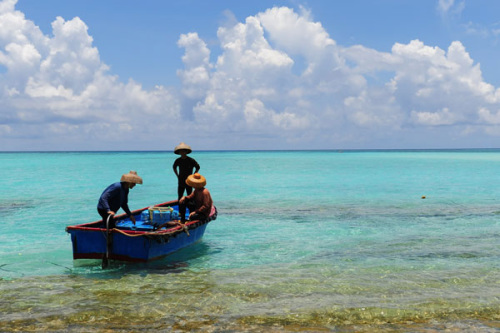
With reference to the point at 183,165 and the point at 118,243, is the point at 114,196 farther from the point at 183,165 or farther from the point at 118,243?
the point at 183,165

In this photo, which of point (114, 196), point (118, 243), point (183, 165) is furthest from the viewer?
point (183, 165)

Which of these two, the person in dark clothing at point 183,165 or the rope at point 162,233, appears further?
the person in dark clothing at point 183,165

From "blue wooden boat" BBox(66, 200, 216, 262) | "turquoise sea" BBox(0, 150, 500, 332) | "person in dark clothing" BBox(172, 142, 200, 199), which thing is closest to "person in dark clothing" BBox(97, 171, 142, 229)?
"blue wooden boat" BBox(66, 200, 216, 262)

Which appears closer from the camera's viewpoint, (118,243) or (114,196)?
(118,243)

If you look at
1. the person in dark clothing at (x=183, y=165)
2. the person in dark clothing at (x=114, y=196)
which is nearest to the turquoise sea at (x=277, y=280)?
the person in dark clothing at (x=114, y=196)

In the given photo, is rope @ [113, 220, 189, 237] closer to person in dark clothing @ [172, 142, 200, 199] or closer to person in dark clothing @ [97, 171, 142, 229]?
person in dark clothing @ [97, 171, 142, 229]

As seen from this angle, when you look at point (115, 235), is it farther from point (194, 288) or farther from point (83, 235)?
point (194, 288)

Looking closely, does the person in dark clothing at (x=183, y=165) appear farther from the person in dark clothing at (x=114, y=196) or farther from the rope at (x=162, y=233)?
the person in dark clothing at (x=114, y=196)

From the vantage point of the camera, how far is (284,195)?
27828mm

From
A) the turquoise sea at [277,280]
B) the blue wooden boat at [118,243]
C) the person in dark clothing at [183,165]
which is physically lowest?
the turquoise sea at [277,280]

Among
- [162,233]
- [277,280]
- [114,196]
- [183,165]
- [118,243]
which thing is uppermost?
[183,165]

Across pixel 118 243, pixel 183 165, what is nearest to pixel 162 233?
pixel 118 243

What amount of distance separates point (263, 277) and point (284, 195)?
18.3 metres

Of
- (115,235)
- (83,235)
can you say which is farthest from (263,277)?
(83,235)
